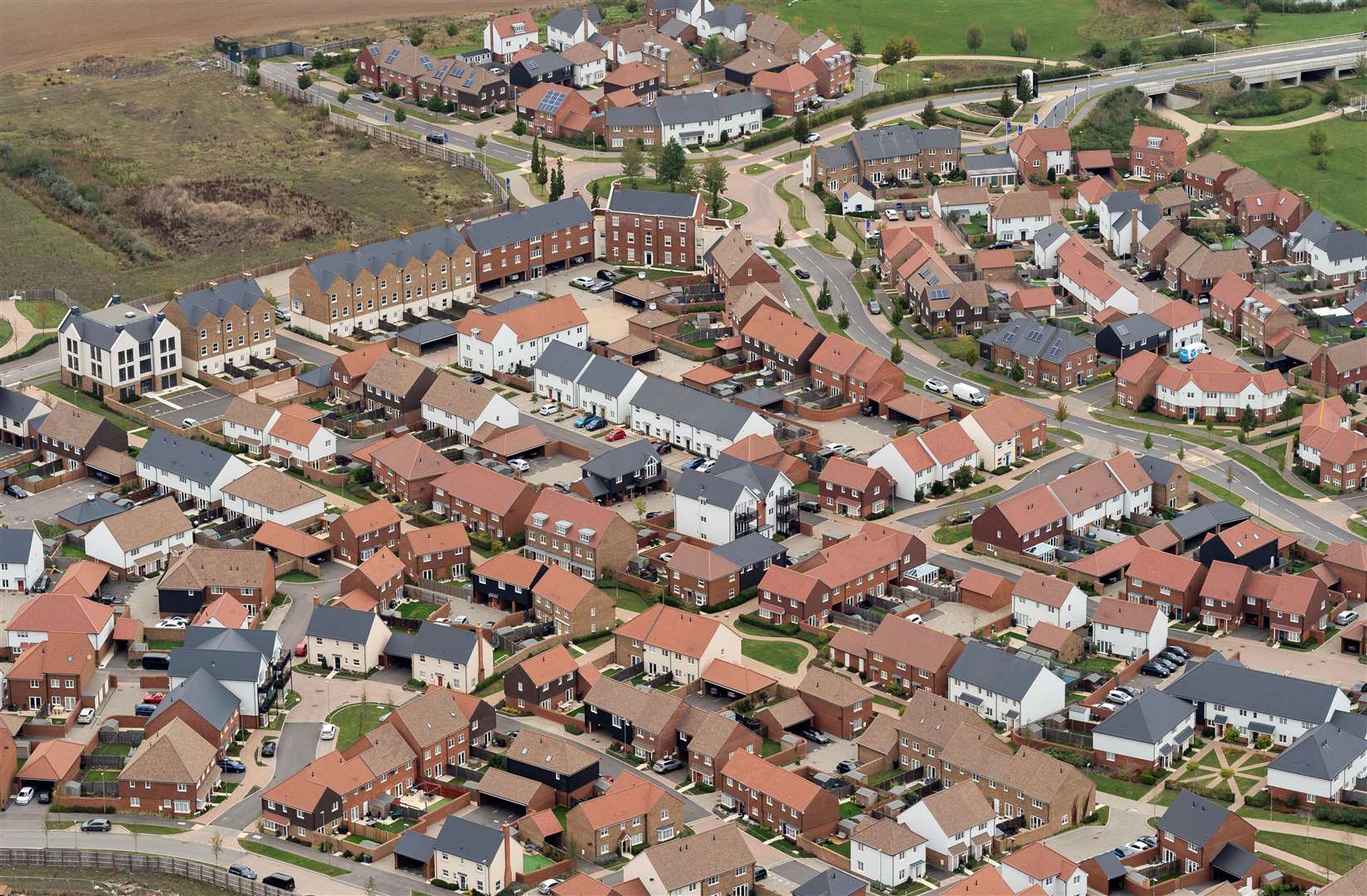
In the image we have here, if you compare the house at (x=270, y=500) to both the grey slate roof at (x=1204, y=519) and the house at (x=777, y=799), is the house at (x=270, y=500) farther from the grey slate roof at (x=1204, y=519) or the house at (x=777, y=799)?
the grey slate roof at (x=1204, y=519)

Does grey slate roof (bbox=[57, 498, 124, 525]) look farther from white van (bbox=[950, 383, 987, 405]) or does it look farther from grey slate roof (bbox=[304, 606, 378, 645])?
white van (bbox=[950, 383, 987, 405])

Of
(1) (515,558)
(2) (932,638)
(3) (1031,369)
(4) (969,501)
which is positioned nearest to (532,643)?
(1) (515,558)

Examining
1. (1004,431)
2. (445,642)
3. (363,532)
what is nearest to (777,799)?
(445,642)

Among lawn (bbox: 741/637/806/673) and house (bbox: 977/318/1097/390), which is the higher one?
house (bbox: 977/318/1097/390)

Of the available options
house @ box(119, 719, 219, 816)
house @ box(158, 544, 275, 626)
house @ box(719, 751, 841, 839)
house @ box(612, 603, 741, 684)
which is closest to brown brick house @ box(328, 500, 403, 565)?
house @ box(158, 544, 275, 626)

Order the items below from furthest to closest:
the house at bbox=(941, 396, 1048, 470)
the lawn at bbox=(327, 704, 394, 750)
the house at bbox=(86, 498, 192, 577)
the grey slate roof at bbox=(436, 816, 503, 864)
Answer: the house at bbox=(941, 396, 1048, 470) < the house at bbox=(86, 498, 192, 577) < the lawn at bbox=(327, 704, 394, 750) < the grey slate roof at bbox=(436, 816, 503, 864)

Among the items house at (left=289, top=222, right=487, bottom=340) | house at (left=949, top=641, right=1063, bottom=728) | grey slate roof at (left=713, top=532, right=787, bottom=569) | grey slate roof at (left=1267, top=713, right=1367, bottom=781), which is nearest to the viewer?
grey slate roof at (left=1267, top=713, right=1367, bottom=781)

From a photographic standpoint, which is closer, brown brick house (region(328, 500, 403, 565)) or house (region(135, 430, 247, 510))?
brown brick house (region(328, 500, 403, 565))

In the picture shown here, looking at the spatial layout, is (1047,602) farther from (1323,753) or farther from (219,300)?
(219,300)
